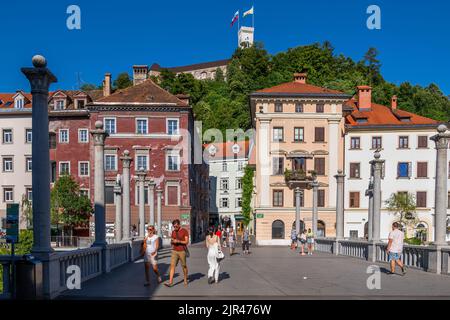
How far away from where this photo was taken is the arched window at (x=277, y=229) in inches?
1978

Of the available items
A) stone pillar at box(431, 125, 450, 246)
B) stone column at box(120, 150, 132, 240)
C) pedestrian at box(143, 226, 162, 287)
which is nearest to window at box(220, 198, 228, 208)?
stone column at box(120, 150, 132, 240)

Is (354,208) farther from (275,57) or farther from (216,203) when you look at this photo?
(275,57)

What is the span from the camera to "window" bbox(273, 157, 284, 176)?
168 feet

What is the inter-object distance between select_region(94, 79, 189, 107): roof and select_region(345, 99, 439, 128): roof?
55.8 feet

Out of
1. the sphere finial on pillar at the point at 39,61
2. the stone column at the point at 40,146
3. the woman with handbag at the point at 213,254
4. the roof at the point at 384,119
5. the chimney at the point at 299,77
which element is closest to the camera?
the stone column at the point at 40,146

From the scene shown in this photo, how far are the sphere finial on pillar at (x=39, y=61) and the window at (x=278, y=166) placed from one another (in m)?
40.8

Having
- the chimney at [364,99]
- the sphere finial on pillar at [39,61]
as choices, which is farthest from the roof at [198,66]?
the sphere finial on pillar at [39,61]

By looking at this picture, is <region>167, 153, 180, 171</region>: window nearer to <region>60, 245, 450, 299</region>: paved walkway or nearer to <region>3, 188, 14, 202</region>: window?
<region>3, 188, 14, 202</region>: window

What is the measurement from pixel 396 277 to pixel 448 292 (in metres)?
3.42

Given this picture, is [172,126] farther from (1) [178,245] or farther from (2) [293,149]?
(1) [178,245]

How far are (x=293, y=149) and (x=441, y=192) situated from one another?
34.8 m

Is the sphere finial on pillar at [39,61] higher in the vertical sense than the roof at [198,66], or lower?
lower

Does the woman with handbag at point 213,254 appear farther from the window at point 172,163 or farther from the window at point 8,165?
the window at point 8,165
